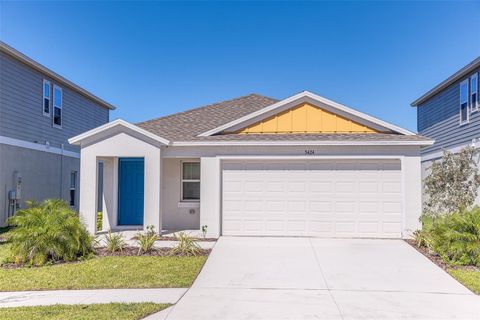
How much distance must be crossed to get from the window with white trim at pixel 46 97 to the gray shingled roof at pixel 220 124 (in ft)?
21.4

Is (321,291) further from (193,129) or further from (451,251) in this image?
(193,129)

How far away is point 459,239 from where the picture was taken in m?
7.96

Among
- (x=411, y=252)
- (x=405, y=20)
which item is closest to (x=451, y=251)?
(x=411, y=252)

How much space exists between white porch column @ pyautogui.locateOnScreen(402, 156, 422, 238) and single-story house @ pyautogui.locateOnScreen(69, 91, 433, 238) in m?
0.03

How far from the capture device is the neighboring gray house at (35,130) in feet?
45.4

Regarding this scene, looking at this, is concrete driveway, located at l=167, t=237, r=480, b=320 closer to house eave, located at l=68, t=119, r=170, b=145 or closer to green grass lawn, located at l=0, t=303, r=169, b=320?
green grass lawn, located at l=0, t=303, r=169, b=320

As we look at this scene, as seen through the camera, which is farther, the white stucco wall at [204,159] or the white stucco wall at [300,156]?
the white stucco wall at [204,159]

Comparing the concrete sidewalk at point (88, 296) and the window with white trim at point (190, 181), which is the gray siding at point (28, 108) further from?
the concrete sidewalk at point (88, 296)

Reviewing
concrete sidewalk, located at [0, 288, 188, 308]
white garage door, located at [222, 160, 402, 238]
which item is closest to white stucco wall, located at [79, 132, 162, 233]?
white garage door, located at [222, 160, 402, 238]

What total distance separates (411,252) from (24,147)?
15434 mm

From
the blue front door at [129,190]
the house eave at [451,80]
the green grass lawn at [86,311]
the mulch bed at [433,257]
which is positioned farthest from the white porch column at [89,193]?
the house eave at [451,80]

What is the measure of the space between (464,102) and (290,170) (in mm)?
10295

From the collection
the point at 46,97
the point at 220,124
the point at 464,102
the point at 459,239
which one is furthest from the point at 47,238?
the point at 464,102

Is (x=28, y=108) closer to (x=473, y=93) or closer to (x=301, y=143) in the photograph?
(x=301, y=143)
